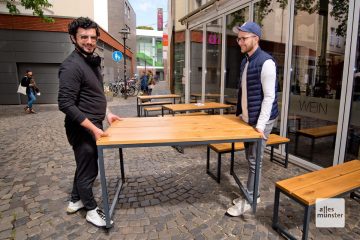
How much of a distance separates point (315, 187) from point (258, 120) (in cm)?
77

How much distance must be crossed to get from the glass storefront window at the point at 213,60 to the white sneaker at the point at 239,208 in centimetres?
499

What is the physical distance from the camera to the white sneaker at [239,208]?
2.88 metres

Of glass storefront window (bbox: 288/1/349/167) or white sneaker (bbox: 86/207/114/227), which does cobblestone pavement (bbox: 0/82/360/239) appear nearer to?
white sneaker (bbox: 86/207/114/227)

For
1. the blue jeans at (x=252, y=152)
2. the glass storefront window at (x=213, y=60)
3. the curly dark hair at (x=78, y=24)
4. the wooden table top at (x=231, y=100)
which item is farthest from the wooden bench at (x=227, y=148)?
the glass storefront window at (x=213, y=60)

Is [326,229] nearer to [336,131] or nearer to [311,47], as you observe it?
[336,131]

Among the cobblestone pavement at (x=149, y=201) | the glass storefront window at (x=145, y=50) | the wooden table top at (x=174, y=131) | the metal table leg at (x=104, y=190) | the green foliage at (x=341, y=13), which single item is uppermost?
the glass storefront window at (x=145, y=50)

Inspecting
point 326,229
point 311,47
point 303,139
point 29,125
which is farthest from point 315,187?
point 29,125

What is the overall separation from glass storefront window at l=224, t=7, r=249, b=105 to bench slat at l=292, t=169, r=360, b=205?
14.7ft

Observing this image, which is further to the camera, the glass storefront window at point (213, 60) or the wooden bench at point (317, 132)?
the glass storefront window at point (213, 60)

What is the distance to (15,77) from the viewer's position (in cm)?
1266

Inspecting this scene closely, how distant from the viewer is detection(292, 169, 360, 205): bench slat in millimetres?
2170

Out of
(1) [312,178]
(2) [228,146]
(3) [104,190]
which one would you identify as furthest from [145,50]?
(1) [312,178]

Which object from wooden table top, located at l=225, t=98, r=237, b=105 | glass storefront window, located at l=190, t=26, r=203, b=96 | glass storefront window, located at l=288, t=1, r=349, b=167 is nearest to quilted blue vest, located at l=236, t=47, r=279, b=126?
glass storefront window, located at l=288, t=1, r=349, b=167

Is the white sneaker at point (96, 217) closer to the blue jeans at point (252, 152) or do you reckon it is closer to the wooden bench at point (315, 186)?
the blue jeans at point (252, 152)
